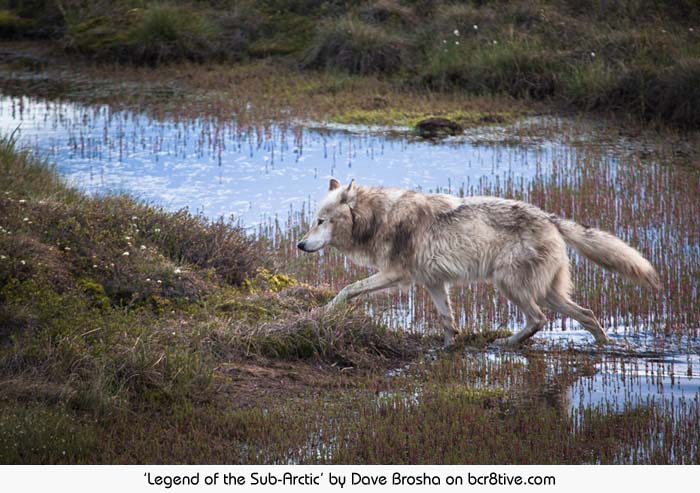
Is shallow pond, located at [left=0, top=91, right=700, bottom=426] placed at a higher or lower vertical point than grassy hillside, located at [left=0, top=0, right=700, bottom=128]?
lower

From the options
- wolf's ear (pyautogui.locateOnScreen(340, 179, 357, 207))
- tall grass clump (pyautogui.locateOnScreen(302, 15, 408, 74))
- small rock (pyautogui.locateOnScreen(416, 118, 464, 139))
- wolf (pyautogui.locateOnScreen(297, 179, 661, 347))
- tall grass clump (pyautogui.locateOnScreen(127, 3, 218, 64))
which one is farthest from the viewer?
tall grass clump (pyautogui.locateOnScreen(127, 3, 218, 64))

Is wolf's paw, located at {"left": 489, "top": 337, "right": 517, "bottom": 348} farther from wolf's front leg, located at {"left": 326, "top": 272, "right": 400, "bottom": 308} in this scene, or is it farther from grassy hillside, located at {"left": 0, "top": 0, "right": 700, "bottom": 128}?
grassy hillside, located at {"left": 0, "top": 0, "right": 700, "bottom": 128}

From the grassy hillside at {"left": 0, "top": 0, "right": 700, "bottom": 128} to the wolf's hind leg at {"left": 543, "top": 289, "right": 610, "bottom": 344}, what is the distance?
435 inches

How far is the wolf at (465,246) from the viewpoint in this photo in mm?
9203

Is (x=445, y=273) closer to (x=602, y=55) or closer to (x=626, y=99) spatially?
(x=626, y=99)

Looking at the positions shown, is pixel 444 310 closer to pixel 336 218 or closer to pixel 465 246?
pixel 465 246

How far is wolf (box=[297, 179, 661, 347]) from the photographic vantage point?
920cm

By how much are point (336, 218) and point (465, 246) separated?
4.43ft

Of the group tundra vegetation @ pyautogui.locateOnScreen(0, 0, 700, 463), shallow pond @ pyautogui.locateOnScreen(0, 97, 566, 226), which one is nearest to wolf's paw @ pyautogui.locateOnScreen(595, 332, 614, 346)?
tundra vegetation @ pyautogui.locateOnScreen(0, 0, 700, 463)

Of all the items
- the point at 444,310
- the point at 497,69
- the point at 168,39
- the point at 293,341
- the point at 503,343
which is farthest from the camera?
the point at 168,39

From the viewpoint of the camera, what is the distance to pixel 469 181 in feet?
52.0

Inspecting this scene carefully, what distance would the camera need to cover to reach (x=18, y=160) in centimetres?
1366

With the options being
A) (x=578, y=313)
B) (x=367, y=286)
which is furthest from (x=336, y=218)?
(x=578, y=313)
